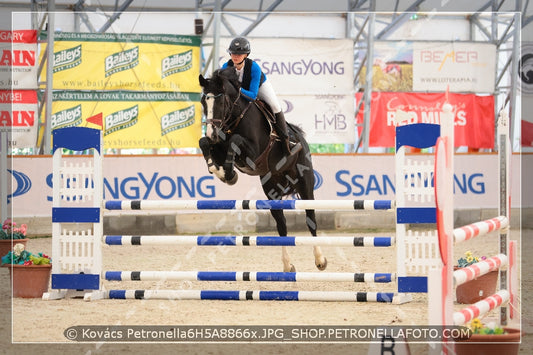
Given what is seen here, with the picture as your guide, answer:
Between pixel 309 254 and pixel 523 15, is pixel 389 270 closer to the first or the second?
pixel 309 254

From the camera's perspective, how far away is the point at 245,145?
19.2 feet

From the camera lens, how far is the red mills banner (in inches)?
555

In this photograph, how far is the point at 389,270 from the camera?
277 inches

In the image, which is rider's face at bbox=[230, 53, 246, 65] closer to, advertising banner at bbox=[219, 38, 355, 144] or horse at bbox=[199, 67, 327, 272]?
horse at bbox=[199, 67, 327, 272]

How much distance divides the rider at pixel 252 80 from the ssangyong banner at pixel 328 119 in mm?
7105

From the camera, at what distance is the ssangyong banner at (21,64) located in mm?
12719

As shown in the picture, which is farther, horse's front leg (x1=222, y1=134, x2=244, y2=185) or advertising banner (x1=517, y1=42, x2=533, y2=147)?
advertising banner (x1=517, y1=42, x2=533, y2=147)

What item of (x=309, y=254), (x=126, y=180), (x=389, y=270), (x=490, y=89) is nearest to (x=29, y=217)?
(x=126, y=180)

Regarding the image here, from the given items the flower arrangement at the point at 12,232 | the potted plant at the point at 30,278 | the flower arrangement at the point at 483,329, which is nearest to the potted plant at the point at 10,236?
the flower arrangement at the point at 12,232

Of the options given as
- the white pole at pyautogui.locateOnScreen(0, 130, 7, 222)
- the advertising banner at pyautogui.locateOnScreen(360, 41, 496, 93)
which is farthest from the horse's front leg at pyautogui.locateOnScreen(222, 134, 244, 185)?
the advertising banner at pyautogui.locateOnScreen(360, 41, 496, 93)

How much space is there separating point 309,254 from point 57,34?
22.4ft

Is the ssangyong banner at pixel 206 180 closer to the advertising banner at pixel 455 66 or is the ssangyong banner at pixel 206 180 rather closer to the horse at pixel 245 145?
the advertising banner at pixel 455 66

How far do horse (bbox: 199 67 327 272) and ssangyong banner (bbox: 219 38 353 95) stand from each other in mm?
6907

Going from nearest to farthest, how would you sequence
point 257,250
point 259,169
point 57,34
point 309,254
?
point 259,169 → point 309,254 → point 257,250 → point 57,34
